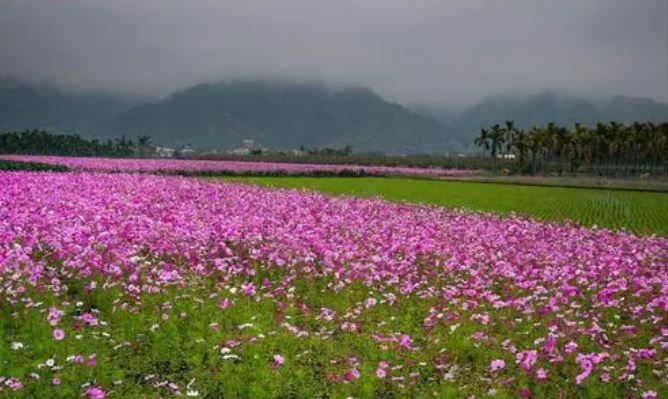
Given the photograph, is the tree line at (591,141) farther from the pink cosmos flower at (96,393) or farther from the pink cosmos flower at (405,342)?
the pink cosmos flower at (96,393)

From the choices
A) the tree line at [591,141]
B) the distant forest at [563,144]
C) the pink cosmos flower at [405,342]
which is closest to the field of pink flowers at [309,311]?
the pink cosmos flower at [405,342]

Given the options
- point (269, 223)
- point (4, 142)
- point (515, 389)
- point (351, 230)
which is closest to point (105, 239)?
point (269, 223)

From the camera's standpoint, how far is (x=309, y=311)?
11523mm

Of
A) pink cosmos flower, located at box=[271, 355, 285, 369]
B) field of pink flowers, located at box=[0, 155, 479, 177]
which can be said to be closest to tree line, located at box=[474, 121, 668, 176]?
field of pink flowers, located at box=[0, 155, 479, 177]

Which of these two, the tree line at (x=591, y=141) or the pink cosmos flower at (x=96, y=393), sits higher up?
the tree line at (x=591, y=141)

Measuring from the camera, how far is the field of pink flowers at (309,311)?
26.4 ft

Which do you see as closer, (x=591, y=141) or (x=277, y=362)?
(x=277, y=362)

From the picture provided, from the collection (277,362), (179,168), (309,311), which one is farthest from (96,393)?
(179,168)

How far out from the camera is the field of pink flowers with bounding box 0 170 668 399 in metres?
8.05

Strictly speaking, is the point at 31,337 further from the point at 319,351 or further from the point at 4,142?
the point at 4,142

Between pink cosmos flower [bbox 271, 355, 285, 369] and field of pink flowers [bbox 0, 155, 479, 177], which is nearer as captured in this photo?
pink cosmos flower [bbox 271, 355, 285, 369]

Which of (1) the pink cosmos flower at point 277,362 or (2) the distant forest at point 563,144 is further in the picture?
(2) the distant forest at point 563,144

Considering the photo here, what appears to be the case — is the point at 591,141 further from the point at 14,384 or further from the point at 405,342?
the point at 14,384

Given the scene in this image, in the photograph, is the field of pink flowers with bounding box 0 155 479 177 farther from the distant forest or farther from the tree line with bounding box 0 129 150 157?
the tree line with bounding box 0 129 150 157
